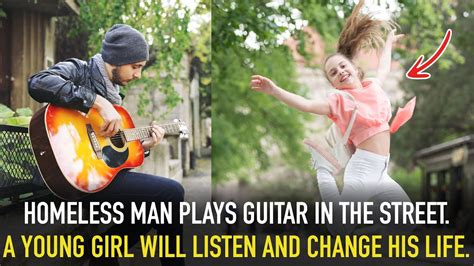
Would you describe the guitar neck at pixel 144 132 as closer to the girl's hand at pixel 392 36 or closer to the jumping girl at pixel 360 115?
the jumping girl at pixel 360 115

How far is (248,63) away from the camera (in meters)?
11.1

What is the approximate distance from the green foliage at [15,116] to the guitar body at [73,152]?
0.68ft

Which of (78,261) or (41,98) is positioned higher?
(41,98)

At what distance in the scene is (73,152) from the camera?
20.7ft

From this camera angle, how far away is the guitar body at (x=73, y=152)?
20.8 ft

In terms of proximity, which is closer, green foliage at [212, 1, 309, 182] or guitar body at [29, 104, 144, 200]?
guitar body at [29, 104, 144, 200]

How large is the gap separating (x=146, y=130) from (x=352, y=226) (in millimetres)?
1574

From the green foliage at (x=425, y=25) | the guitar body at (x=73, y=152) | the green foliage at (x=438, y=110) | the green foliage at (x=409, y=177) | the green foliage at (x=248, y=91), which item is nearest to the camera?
the guitar body at (x=73, y=152)

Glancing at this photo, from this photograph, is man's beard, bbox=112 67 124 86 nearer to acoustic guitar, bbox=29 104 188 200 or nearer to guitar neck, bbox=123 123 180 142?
acoustic guitar, bbox=29 104 188 200

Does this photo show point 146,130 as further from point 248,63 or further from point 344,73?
point 248,63

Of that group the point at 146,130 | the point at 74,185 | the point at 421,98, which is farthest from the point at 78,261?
the point at 421,98

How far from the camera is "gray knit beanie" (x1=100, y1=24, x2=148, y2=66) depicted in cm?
659

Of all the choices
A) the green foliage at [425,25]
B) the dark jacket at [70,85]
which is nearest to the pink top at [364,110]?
the dark jacket at [70,85]

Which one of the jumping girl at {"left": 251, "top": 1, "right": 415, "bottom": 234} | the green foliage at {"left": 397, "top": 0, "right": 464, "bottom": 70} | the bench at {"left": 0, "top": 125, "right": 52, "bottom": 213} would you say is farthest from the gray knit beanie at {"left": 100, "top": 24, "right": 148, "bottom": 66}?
the green foliage at {"left": 397, "top": 0, "right": 464, "bottom": 70}
